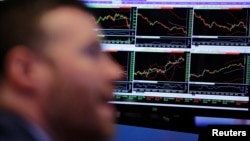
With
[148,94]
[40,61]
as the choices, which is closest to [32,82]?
[40,61]

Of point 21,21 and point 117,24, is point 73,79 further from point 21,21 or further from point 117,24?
point 117,24

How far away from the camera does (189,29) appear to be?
1182mm

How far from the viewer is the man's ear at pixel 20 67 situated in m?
0.59

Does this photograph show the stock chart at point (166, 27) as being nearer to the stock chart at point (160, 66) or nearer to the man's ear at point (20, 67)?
the stock chart at point (160, 66)

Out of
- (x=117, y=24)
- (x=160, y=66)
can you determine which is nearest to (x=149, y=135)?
(x=160, y=66)

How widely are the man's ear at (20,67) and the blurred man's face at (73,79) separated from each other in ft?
0.06

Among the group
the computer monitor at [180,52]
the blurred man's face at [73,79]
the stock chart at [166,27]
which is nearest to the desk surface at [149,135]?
the computer monitor at [180,52]

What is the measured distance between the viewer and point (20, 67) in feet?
1.97

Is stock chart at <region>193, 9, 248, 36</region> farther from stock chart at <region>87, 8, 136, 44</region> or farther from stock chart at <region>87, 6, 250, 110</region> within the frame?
stock chart at <region>87, 8, 136, 44</region>

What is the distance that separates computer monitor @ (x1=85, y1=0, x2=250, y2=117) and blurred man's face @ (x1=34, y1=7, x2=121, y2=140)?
54 centimetres

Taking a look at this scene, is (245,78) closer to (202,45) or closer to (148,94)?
(202,45)

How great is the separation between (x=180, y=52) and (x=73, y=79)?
24.8 inches

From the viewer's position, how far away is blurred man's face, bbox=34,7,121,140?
0.59m

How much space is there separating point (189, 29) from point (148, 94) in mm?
209
